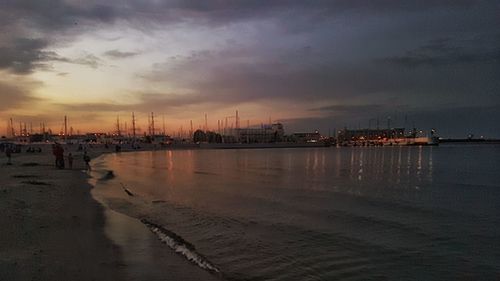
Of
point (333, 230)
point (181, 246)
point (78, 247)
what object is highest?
point (78, 247)

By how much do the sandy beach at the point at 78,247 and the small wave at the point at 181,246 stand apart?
0.29 m

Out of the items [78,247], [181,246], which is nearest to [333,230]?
[181,246]

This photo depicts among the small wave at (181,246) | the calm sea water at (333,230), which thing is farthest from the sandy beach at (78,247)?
the calm sea water at (333,230)

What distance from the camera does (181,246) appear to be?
13109 mm

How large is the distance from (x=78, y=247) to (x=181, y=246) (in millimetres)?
2894

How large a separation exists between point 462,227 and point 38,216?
16832 mm

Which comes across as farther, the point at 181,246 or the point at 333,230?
the point at 333,230

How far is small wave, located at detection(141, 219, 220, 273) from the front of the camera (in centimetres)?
1118

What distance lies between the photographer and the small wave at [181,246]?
1118 centimetres

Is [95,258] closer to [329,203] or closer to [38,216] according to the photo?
[38,216]

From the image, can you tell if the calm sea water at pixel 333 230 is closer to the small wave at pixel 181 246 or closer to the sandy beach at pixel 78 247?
the small wave at pixel 181 246

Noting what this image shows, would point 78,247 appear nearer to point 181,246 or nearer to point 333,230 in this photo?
point 181,246

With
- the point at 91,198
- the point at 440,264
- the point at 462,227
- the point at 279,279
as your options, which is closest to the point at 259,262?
the point at 279,279

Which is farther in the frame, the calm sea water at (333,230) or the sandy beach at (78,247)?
the calm sea water at (333,230)
